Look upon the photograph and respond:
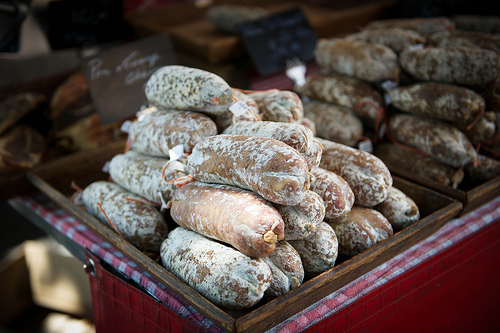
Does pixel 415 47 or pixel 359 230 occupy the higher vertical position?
pixel 415 47

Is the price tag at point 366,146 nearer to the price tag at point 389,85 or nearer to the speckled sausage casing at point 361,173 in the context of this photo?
the price tag at point 389,85

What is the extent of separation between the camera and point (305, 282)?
1.30 m

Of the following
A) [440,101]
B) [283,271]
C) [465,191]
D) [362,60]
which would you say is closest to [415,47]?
[362,60]

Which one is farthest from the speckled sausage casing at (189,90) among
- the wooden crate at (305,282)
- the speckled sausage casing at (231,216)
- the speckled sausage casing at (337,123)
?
the speckled sausage casing at (337,123)

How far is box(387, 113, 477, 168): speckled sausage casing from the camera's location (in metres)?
1.96

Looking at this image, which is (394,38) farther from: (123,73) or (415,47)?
(123,73)

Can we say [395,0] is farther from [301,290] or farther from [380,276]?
[301,290]

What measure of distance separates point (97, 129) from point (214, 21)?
4.18 feet

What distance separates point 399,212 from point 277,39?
1.77 m

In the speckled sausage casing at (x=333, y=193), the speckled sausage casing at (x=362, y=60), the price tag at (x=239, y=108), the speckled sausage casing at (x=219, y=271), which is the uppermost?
the price tag at (x=239, y=108)

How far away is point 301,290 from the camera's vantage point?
126 centimetres

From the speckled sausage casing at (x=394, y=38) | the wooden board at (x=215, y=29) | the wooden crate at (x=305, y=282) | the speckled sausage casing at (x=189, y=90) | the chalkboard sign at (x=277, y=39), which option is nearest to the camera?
the wooden crate at (x=305, y=282)

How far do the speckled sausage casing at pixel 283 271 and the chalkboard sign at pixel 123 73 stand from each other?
1.41 metres

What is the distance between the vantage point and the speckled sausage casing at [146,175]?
62.1 inches
